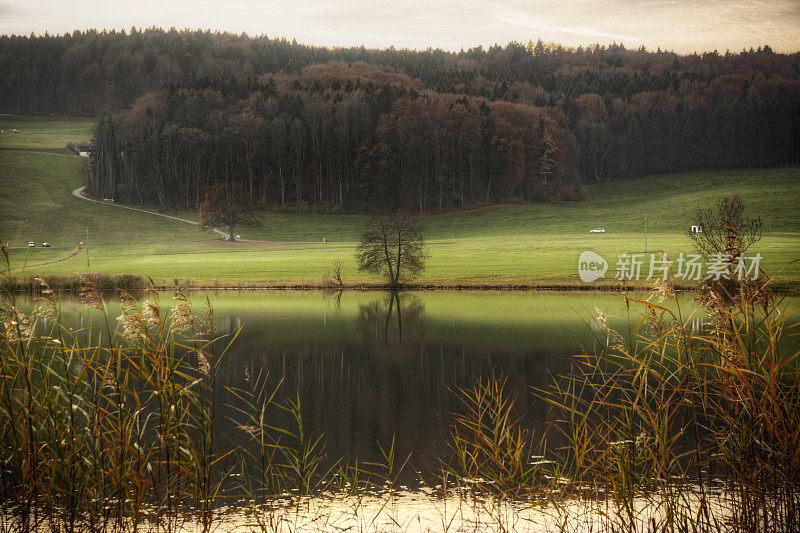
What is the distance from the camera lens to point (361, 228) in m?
93.0

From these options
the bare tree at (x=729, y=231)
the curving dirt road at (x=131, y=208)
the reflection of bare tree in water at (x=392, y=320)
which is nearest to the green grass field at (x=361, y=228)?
the curving dirt road at (x=131, y=208)

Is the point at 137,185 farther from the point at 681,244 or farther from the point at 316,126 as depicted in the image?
the point at 681,244

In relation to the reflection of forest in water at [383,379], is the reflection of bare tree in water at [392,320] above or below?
below

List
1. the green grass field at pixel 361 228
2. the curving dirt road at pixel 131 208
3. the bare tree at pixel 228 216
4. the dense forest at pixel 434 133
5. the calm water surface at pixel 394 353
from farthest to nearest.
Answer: the dense forest at pixel 434 133 < the curving dirt road at pixel 131 208 < the bare tree at pixel 228 216 < the green grass field at pixel 361 228 < the calm water surface at pixel 394 353

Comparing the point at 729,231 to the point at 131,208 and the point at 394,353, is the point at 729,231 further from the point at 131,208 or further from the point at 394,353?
the point at 131,208

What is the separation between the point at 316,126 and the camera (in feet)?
370

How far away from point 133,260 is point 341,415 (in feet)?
193

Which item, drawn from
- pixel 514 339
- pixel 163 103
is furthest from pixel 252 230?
pixel 514 339

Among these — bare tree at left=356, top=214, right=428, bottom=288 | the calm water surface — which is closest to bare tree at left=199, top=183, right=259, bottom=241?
bare tree at left=356, top=214, right=428, bottom=288

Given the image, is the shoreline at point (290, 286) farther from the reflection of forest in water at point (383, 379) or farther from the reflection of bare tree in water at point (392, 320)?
the reflection of forest in water at point (383, 379)

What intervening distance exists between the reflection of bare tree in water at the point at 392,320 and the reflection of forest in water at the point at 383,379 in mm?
87

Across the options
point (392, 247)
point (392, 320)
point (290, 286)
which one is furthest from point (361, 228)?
point (392, 320)

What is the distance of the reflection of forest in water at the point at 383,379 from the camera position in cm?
1510

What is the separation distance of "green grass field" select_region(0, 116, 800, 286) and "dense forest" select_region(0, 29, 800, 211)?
7.24 m
